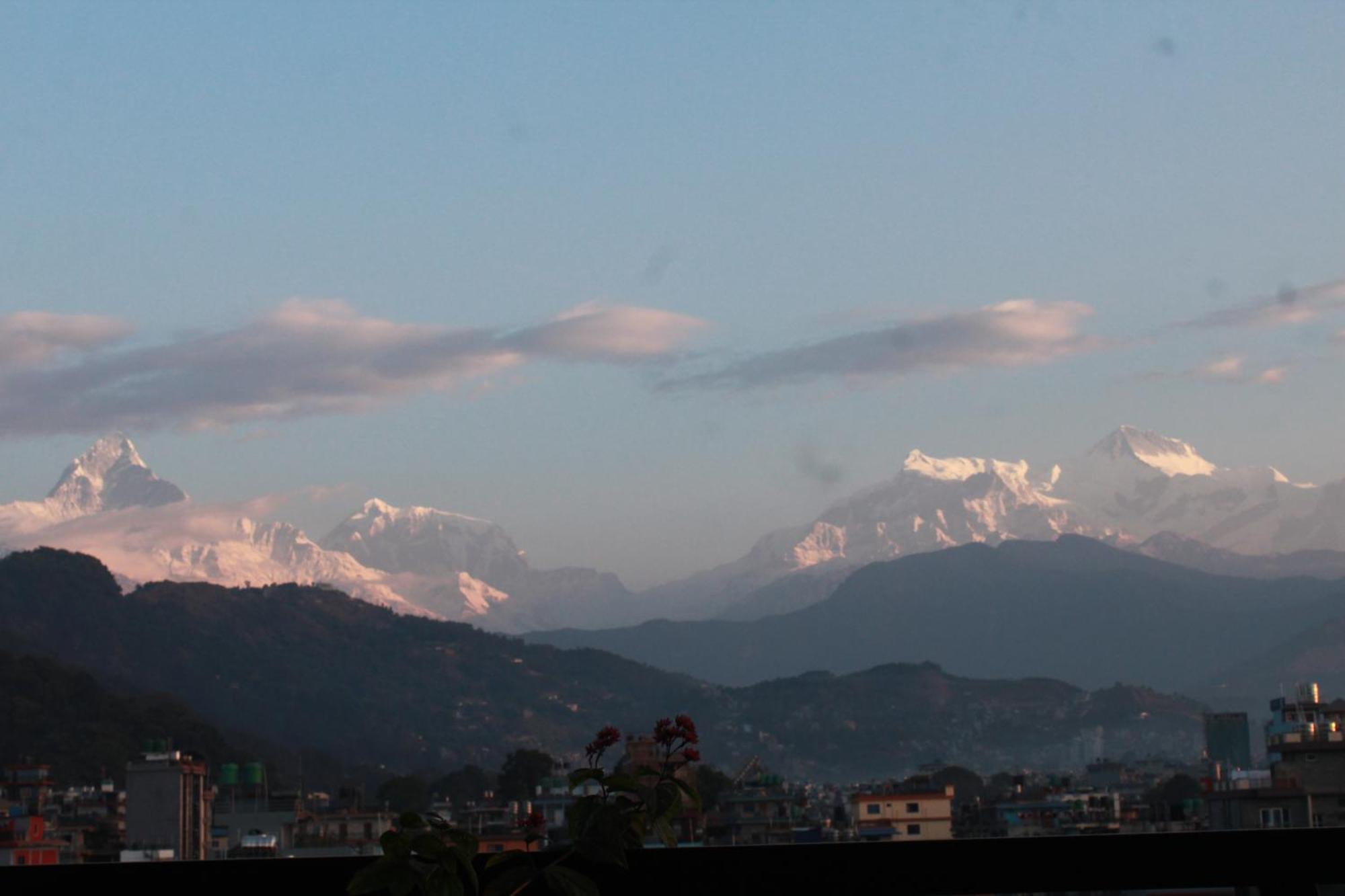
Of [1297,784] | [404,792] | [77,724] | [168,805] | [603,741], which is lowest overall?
[404,792]

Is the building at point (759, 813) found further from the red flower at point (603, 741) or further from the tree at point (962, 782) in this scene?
the red flower at point (603, 741)

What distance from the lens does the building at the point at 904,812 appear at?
5853cm

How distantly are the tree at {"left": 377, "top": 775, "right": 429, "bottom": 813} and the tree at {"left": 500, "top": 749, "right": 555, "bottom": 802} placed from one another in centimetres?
406

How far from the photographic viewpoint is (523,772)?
257ft

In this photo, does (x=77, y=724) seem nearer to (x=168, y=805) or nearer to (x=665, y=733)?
(x=168, y=805)

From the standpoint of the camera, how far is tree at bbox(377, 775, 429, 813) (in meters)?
83.1

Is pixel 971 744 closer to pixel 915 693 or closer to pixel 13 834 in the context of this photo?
pixel 915 693

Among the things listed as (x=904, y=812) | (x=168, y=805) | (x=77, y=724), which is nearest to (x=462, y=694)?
(x=77, y=724)

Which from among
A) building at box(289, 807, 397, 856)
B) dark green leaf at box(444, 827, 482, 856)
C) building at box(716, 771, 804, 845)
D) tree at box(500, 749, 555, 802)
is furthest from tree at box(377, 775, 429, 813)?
dark green leaf at box(444, 827, 482, 856)

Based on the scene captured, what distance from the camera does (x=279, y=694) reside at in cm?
13562

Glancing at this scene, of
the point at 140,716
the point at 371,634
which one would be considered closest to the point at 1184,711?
the point at 371,634

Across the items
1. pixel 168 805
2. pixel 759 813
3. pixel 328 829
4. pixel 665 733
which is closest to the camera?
pixel 665 733

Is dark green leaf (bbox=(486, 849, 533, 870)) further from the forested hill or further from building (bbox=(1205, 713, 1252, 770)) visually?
building (bbox=(1205, 713, 1252, 770))

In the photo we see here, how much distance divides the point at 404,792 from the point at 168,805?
31.7 meters
